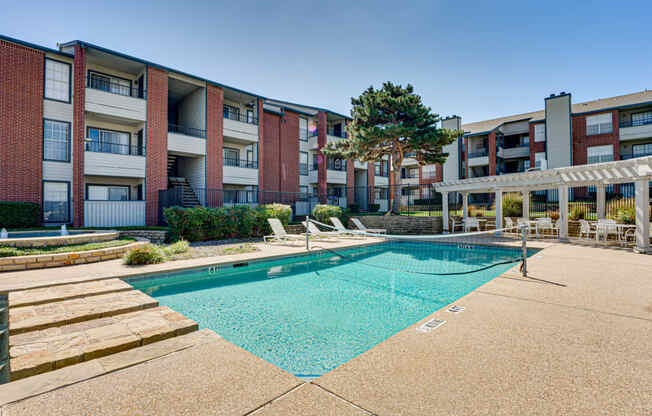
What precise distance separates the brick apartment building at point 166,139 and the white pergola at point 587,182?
18.1 ft

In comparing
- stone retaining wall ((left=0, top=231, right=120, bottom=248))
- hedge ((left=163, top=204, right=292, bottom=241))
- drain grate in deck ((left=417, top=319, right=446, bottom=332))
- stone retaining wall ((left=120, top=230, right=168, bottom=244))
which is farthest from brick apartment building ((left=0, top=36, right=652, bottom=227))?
drain grate in deck ((left=417, top=319, right=446, bottom=332))

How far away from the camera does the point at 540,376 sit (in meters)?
2.50

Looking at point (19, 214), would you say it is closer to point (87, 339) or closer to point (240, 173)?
point (240, 173)

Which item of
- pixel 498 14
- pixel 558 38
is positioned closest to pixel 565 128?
pixel 558 38

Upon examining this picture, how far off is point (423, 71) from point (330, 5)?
573 centimetres

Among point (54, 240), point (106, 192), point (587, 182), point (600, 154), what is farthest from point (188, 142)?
point (600, 154)

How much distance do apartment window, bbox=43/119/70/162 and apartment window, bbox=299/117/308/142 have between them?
15.5m

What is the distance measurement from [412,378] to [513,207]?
20641 mm

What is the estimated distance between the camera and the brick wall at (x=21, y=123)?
43.3 ft

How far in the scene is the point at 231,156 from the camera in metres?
22.5

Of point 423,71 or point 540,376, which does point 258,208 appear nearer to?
point 423,71

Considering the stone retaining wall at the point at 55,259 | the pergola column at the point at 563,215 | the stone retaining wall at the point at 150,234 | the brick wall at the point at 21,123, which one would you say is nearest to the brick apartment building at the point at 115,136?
the brick wall at the point at 21,123

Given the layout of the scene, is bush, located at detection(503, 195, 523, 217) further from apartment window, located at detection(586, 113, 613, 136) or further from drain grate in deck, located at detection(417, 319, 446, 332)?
drain grate in deck, located at detection(417, 319, 446, 332)

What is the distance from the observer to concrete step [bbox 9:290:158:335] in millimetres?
3587
